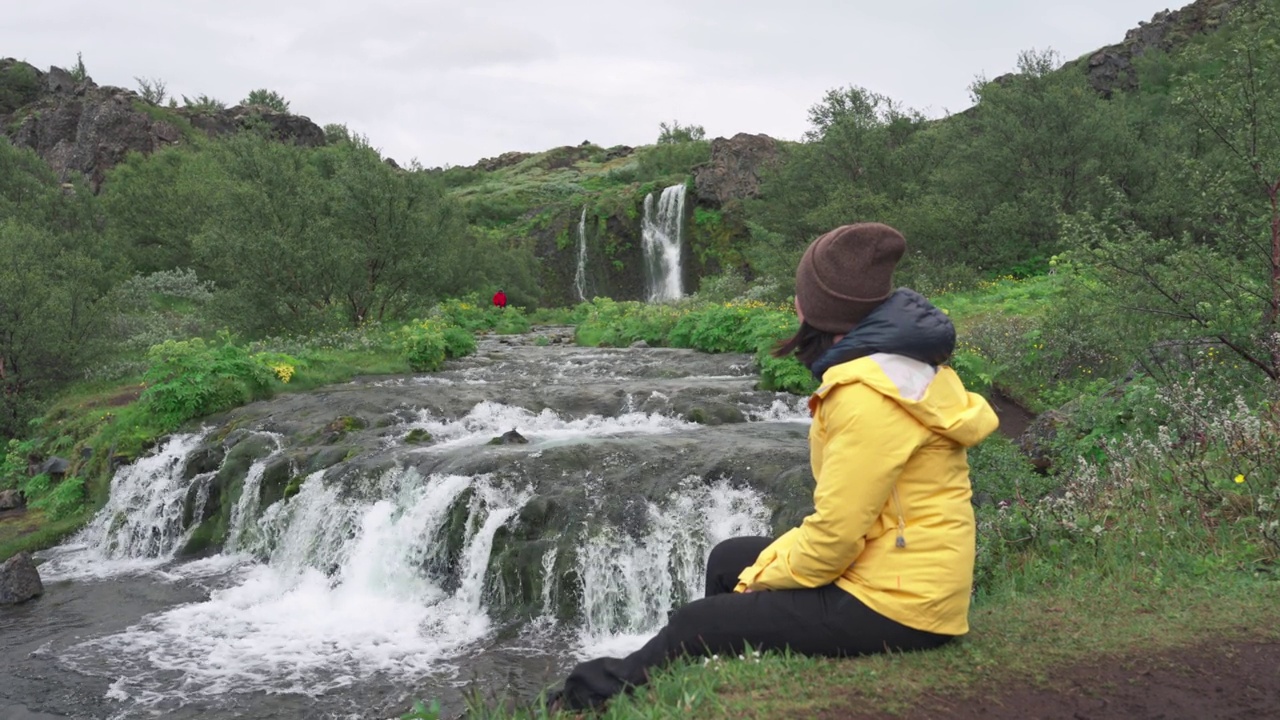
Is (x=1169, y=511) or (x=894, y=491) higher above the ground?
(x=894, y=491)

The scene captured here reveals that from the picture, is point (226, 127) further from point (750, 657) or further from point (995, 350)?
point (750, 657)

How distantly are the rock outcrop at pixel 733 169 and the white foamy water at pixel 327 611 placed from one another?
3988cm

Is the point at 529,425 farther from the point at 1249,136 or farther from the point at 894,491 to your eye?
the point at 894,491

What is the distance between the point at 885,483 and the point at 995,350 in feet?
43.7

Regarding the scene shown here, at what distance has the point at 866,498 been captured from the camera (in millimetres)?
3131

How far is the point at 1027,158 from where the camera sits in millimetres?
30172

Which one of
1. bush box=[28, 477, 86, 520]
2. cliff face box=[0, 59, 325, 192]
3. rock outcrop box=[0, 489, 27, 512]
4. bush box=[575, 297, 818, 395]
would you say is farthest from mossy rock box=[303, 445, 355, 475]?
cliff face box=[0, 59, 325, 192]

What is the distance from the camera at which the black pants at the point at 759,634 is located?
3447 mm

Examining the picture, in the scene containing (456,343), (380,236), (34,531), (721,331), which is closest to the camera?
(34,531)

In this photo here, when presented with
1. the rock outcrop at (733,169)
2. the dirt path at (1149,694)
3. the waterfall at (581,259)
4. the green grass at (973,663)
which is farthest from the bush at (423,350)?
the waterfall at (581,259)

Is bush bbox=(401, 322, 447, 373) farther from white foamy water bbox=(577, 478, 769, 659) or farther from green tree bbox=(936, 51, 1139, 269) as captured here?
green tree bbox=(936, 51, 1139, 269)

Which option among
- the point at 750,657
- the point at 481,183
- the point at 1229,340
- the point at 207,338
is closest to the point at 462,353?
the point at 207,338

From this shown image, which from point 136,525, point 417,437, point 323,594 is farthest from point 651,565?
point 136,525

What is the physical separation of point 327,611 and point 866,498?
784 cm
